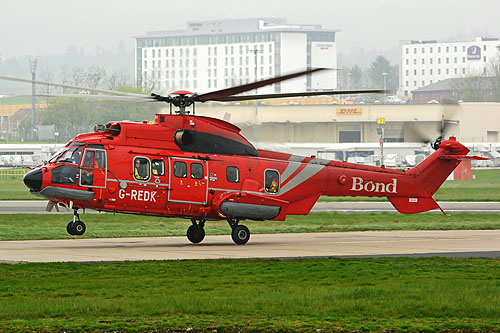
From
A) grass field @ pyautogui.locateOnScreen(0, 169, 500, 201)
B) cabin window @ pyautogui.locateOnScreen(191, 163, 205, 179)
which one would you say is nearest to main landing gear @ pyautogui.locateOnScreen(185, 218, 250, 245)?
cabin window @ pyautogui.locateOnScreen(191, 163, 205, 179)

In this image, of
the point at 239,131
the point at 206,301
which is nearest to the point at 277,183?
the point at 239,131

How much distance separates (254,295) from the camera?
14234 mm

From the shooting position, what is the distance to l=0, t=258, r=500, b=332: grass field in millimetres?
11695

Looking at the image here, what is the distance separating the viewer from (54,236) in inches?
1086

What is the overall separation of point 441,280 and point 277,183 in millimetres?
9888

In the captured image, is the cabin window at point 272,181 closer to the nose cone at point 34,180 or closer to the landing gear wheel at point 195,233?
the landing gear wheel at point 195,233

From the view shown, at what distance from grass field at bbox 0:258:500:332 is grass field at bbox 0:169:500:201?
122ft

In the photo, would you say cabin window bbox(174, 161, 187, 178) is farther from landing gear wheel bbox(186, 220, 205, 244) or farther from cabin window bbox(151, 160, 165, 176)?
landing gear wheel bbox(186, 220, 205, 244)

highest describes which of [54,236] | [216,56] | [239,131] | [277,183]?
[216,56]

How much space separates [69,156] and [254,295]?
1002 centimetres

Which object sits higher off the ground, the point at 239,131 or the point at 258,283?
the point at 239,131

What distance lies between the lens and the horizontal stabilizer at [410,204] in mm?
27688

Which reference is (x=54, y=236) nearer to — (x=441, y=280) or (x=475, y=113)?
(x=441, y=280)

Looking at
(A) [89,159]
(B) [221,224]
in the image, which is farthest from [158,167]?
(B) [221,224]
